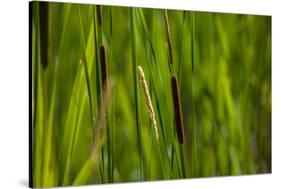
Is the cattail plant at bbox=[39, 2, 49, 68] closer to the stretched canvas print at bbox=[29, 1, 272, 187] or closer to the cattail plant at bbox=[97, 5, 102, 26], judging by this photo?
the stretched canvas print at bbox=[29, 1, 272, 187]

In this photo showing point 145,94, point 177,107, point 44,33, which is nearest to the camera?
point 44,33

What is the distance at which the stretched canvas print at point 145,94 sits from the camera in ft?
14.8

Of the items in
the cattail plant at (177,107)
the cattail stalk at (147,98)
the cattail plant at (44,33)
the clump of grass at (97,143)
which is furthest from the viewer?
the cattail plant at (177,107)

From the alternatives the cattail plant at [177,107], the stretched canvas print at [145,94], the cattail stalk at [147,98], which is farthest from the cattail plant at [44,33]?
the cattail plant at [177,107]

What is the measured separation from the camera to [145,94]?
15.7 ft

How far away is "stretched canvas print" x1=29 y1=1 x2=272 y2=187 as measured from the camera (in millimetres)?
4523

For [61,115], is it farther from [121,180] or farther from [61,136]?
[121,180]

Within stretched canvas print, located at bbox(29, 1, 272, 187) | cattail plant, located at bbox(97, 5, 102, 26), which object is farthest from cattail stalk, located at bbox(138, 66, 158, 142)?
cattail plant, located at bbox(97, 5, 102, 26)

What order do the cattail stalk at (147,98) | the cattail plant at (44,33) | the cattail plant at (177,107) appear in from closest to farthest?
the cattail plant at (44,33), the cattail stalk at (147,98), the cattail plant at (177,107)

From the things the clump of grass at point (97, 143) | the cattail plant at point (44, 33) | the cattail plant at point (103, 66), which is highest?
the cattail plant at point (44, 33)

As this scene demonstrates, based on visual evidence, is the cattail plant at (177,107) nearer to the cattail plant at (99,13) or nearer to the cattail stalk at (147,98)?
the cattail stalk at (147,98)

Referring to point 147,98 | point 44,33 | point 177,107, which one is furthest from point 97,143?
point 44,33

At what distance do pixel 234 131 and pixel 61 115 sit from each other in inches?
58.4

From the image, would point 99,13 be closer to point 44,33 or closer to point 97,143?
point 44,33
